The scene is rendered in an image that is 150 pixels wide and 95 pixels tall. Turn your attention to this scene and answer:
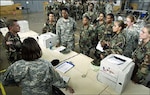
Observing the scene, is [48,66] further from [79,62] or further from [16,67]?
[79,62]

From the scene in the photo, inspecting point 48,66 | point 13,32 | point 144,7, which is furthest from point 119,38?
point 144,7

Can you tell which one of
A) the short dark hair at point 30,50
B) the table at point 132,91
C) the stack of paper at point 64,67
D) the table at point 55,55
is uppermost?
the short dark hair at point 30,50

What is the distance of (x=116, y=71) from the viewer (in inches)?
60.7

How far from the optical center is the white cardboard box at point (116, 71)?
5.03 feet

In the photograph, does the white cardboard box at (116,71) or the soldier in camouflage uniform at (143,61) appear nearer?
the white cardboard box at (116,71)

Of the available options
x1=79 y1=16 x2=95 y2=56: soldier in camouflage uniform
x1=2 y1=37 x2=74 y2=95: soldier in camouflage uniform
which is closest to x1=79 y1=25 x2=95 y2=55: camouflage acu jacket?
x1=79 y1=16 x2=95 y2=56: soldier in camouflage uniform

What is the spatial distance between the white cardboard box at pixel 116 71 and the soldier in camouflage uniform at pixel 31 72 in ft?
2.24

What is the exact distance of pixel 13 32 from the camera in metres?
2.53

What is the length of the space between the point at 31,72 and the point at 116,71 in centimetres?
97

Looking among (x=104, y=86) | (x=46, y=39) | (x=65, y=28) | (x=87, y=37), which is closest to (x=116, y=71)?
(x=104, y=86)

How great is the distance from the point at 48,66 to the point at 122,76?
0.87 metres

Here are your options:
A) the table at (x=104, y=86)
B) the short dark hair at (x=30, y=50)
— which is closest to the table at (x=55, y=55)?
the table at (x=104, y=86)

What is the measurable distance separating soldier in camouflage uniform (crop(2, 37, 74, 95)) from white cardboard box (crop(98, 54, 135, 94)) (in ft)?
2.24

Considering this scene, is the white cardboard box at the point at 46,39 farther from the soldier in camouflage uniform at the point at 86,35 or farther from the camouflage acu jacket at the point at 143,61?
the camouflage acu jacket at the point at 143,61
